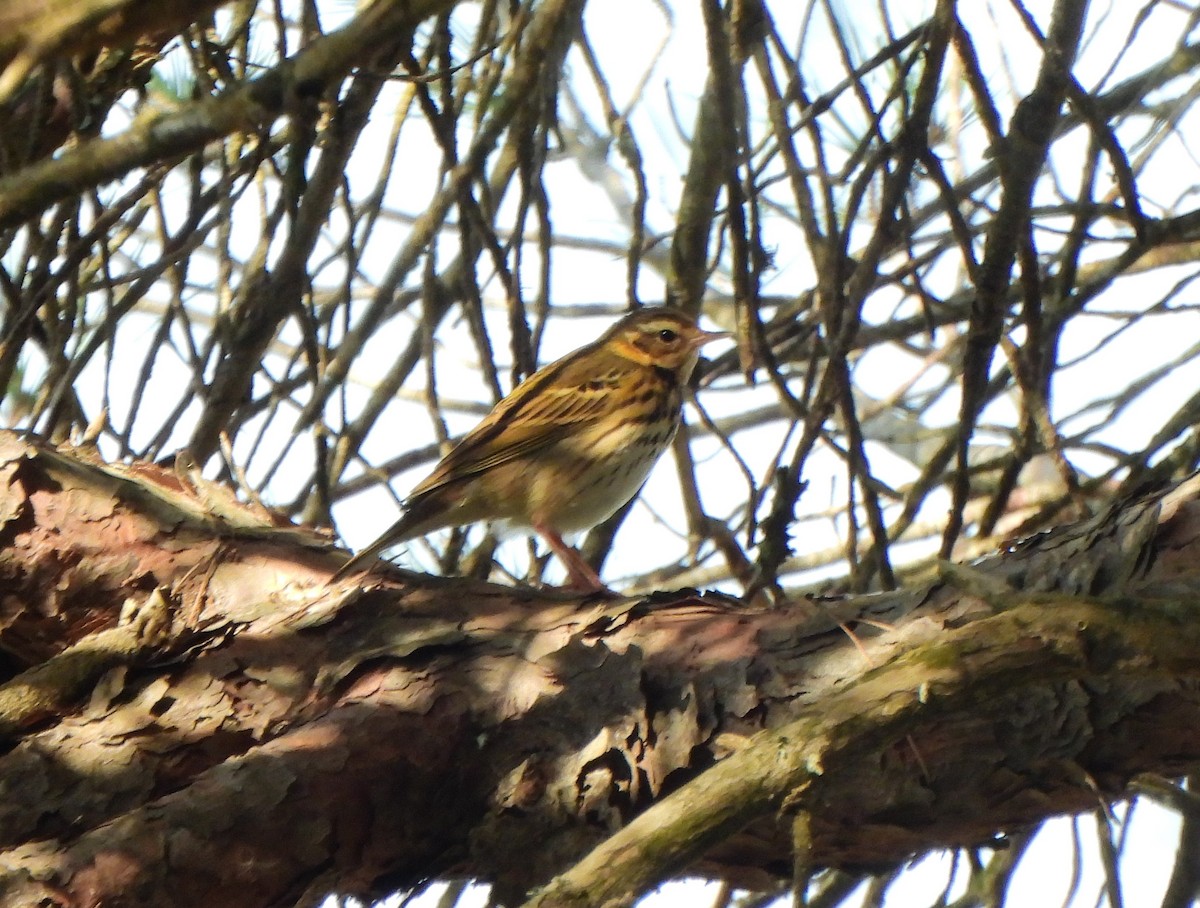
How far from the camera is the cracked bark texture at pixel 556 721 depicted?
99.1 inches

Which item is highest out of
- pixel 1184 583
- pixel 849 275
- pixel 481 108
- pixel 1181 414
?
pixel 481 108

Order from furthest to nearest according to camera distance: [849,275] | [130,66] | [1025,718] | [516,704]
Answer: [849,275] < [130,66] < [516,704] < [1025,718]

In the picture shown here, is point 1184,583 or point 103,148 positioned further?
point 1184,583

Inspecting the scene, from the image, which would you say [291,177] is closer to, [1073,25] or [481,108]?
[481,108]

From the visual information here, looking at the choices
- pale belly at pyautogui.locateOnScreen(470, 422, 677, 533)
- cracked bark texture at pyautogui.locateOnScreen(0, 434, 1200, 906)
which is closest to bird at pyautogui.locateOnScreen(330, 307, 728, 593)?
pale belly at pyautogui.locateOnScreen(470, 422, 677, 533)

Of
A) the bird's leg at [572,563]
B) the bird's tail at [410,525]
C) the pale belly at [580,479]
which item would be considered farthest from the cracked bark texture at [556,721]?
the pale belly at [580,479]

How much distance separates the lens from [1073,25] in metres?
4.19

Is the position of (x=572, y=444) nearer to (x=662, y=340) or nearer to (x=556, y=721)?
(x=662, y=340)

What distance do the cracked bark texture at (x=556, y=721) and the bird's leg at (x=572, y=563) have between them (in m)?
1.37

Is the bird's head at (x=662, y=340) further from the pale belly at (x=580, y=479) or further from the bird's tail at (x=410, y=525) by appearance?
the bird's tail at (x=410, y=525)

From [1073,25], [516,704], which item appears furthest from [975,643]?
[1073,25]

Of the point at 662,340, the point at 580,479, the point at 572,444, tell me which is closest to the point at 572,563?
the point at 580,479

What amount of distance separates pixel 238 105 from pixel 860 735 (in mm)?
1403

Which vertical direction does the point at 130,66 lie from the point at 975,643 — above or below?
above
